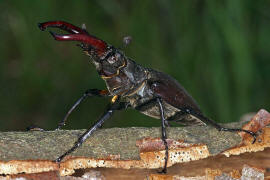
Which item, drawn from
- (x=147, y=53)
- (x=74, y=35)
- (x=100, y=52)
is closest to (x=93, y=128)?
(x=74, y=35)

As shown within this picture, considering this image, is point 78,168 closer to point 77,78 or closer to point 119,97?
point 119,97

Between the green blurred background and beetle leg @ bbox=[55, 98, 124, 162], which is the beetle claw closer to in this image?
beetle leg @ bbox=[55, 98, 124, 162]

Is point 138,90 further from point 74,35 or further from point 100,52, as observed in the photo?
point 74,35

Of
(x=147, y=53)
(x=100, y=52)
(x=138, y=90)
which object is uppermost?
(x=147, y=53)

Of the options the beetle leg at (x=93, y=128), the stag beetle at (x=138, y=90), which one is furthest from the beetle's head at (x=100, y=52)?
the beetle leg at (x=93, y=128)

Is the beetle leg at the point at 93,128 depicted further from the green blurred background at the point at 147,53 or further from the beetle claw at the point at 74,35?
the green blurred background at the point at 147,53

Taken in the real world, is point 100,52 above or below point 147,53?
below

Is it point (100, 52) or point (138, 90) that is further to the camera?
point (138, 90)

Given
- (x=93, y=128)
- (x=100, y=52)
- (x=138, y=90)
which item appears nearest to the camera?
(x=93, y=128)

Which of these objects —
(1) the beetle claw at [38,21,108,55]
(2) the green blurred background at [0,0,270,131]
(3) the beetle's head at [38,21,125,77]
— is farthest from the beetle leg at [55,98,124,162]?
(2) the green blurred background at [0,0,270,131]

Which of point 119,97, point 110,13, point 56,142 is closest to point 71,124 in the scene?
point 110,13
